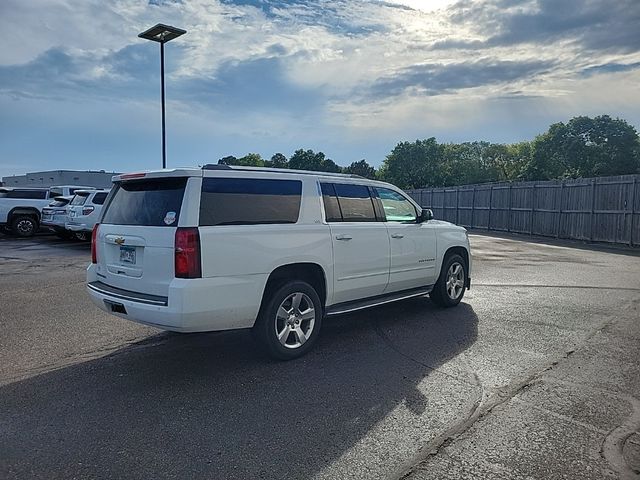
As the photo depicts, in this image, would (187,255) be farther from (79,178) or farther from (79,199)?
(79,178)

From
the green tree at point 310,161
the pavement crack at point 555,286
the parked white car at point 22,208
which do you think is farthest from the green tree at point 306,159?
the pavement crack at point 555,286

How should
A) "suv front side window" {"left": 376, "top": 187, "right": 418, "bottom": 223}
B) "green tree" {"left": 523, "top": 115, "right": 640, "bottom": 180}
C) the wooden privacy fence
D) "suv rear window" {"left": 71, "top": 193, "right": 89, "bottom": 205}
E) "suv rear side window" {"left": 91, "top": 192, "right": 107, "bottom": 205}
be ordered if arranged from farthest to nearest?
"green tree" {"left": 523, "top": 115, "right": 640, "bottom": 180} → the wooden privacy fence → "suv rear window" {"left": 71, "top": 193, "right": 89, "bottom": 205} → "suv rear side window" {"left": 91, "top": 192, "right": 107, "bottom": 205} → "suv front side window" {"left": 376, "top": 187, "right": 418, "bottom": 223}

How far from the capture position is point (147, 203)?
4.75m

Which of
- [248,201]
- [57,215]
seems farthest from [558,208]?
[248,201]

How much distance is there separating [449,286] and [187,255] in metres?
4.37

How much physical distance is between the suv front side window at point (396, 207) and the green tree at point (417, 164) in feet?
164

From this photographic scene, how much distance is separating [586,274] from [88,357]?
10.3 meters

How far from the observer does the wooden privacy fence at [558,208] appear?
61.0 feet

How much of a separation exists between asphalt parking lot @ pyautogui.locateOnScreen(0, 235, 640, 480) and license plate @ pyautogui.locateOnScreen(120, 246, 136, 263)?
3.45 ft

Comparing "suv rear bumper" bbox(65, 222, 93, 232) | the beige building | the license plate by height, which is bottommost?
"suv rear bumper" bbox(65, 222, 93, 232)

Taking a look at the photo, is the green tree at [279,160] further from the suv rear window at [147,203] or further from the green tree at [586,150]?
the suv rear window at [147,203]

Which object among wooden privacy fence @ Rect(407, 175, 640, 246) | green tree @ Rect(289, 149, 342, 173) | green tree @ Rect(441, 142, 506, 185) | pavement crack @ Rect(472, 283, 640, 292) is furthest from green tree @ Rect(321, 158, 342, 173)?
pavement crack @ Rect(472, 283, 640, 292)

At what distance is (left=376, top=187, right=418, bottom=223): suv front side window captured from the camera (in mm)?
6438

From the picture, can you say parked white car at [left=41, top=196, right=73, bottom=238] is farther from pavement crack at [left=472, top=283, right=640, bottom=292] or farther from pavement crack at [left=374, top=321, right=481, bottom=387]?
pavement crack at [left=374, top=321, right=481, bottom=387]
